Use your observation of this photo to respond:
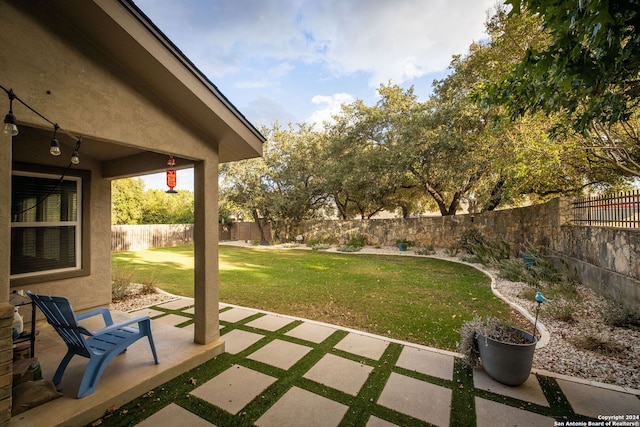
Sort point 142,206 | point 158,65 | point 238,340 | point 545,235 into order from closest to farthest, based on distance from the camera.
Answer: point 158,65
point 238,340
point 545,235
point 142,206

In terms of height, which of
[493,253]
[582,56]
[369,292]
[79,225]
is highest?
[582,56]

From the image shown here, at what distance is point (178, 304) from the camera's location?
513 centimetres

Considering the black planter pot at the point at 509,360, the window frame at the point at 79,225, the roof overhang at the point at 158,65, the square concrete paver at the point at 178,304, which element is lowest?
the square concrete paver at the point at 178,304

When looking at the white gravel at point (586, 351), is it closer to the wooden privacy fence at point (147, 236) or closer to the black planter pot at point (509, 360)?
the black planter pot at point (509, 360)

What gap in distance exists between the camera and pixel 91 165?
4.51 metres

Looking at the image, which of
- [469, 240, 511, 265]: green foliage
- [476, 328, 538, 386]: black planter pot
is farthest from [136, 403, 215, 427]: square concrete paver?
[469, 240, 511, 265]: green foliage

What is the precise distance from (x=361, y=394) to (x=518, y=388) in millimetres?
1549

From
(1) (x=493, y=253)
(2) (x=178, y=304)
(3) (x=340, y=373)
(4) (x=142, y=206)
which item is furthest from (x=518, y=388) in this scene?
(4) (x=142, y=206)

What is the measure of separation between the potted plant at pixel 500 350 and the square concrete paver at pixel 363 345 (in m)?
0.96

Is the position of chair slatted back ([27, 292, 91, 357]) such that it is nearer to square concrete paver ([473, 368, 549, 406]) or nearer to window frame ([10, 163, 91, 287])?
window frame ([10, 163, 91, 287])

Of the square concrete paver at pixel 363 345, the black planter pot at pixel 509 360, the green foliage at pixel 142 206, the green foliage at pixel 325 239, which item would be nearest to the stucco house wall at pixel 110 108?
the square concrete paver at pixel 363 345

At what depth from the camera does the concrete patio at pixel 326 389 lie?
2.23 meters

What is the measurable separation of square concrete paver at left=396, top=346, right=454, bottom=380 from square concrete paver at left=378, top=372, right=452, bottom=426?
0.72 feet

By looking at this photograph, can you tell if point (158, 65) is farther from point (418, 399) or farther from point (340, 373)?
point (418, 399)
